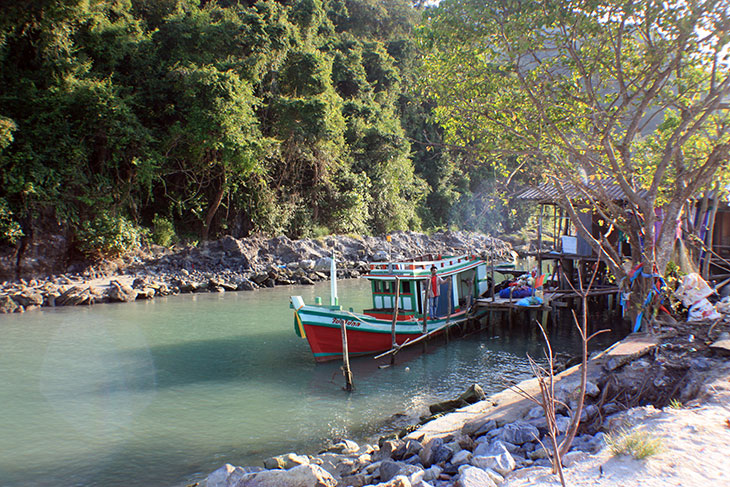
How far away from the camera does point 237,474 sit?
623 centimetres

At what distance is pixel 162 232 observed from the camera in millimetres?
27047

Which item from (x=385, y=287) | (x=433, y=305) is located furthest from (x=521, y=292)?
(x=385, y=287)

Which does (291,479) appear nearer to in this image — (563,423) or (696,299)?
(563,423)

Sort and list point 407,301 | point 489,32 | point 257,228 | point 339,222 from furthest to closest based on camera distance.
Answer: point 339,222 → point 257,228 → point 407,301 → point 489,32

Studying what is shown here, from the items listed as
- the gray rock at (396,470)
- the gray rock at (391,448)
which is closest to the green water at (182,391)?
the gray rock at (391,448)

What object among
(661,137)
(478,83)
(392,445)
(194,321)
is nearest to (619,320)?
(661,137)

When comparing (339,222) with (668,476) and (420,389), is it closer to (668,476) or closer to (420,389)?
(420,389)

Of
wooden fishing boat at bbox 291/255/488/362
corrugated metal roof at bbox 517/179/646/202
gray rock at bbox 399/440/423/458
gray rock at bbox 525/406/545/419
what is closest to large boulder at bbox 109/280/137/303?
wooden fishing boat at bbox 291/255/488/362

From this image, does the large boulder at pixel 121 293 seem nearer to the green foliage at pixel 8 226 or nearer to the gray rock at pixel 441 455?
the green foliage at pixel 8 226

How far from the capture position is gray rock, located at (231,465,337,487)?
586 cm

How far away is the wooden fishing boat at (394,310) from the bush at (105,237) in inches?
565

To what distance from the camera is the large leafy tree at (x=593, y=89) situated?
30.5ft

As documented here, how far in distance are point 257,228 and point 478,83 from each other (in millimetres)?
21696

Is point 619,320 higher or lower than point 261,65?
lower
